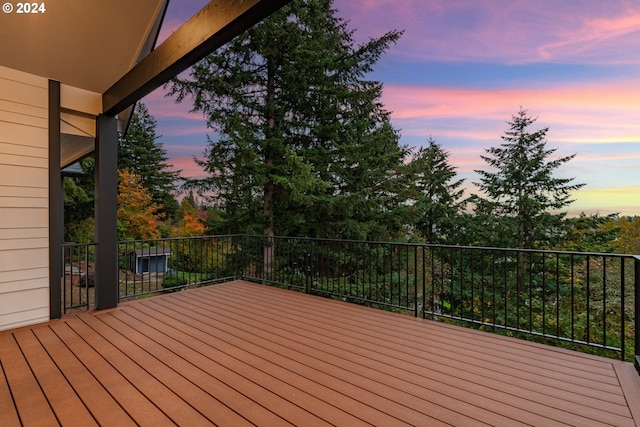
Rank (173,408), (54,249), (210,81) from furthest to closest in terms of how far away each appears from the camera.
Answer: (210,81) → (54,249) → (173,408)

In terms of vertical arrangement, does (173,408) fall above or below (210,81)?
below

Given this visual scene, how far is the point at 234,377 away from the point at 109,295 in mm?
2690

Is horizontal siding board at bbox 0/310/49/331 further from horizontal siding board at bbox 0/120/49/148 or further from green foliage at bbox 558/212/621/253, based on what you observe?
green foliage at bbox 558/212/621/253

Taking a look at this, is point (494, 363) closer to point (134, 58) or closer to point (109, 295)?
point (109, 295)

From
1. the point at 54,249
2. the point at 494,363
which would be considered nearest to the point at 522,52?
the point at 494,363

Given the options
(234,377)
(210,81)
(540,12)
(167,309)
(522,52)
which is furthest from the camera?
(522,52)

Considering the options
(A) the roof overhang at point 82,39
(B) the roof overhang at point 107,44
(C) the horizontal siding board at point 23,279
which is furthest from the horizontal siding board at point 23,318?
(A) the roof overhang at point 82,39

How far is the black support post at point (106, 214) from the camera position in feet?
12.6

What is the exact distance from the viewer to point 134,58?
351 cm

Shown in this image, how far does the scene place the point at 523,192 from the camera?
42.1ft

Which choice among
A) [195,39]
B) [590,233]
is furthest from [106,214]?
[590,233]

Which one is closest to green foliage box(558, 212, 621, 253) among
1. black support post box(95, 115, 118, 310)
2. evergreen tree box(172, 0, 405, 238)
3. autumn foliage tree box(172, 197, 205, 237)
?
evergreen tree box(172, 0, 405, 238)

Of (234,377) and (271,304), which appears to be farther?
(271,304)

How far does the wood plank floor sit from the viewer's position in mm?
1764
